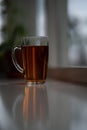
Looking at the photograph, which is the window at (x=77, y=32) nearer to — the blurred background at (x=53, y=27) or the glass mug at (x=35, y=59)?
the blurred background at (x=53, y=27)

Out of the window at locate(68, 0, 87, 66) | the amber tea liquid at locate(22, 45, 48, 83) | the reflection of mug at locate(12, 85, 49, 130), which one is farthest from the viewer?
the window at locate(68, 0, 87, 66)

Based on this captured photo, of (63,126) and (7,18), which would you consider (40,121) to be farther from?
(7,18)

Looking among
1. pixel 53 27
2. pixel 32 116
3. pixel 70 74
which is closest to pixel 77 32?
pixel 53 27

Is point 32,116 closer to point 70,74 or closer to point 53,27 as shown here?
point 70,74

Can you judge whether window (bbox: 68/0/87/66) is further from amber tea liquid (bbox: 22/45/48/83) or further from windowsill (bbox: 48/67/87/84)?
amber tea liquid (bbox: 22/45/48/83)

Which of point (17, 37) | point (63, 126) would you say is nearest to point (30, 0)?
point (17, 37)

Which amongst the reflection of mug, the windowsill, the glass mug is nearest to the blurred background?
the windowsill
